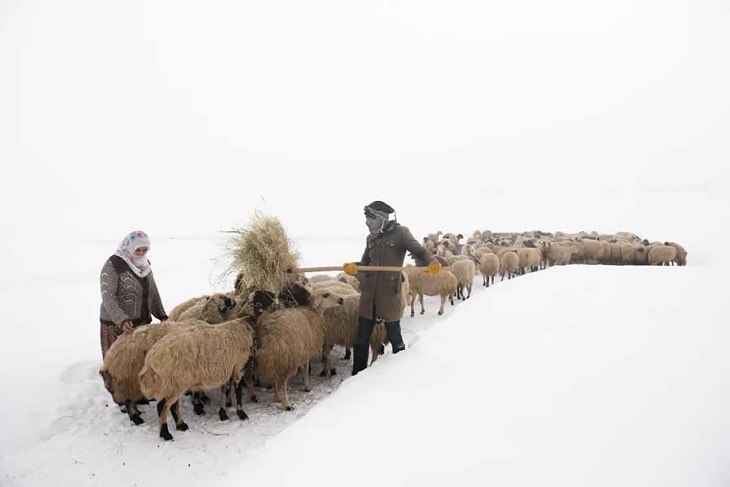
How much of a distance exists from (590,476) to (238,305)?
4.76 metres

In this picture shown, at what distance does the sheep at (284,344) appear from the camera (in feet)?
16.7

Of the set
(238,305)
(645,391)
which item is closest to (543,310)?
(645,391)

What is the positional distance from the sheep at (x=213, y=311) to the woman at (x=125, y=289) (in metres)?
0.62

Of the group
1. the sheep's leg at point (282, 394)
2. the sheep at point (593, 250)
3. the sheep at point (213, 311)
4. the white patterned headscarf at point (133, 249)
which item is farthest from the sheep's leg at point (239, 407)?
the sheep at point (593, 250)

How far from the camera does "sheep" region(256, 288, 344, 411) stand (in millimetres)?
5082

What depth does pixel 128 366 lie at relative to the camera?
14.5 feet

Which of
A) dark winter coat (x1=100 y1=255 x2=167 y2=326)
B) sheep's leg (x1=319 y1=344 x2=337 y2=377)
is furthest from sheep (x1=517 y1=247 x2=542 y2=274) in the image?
dark winter coat (x1=100 y1=255 x2=167 y2=326)

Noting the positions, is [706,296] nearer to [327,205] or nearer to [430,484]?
[430,484]

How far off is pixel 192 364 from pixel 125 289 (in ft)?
5.29

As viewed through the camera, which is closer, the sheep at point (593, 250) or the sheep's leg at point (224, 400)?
the sheep's leg at point (224, 400)

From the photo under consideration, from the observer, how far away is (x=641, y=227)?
108 ft

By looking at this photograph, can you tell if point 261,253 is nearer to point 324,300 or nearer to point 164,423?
point 324,300

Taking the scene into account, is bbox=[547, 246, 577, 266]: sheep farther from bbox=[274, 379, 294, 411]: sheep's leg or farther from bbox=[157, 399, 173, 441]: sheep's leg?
bbox=[157, 399, 173, 441]: sheep's leg

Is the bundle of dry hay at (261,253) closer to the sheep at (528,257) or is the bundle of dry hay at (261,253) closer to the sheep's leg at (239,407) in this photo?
the sheep's leg at (239,407)
